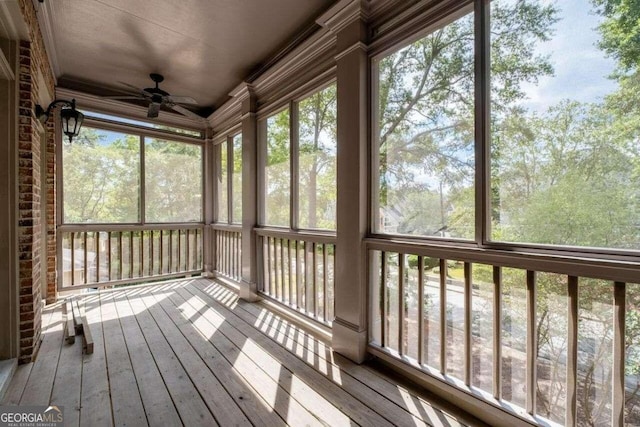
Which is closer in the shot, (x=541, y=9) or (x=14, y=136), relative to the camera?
(x=541, y=9)

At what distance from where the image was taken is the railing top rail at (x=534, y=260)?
4.15 feet

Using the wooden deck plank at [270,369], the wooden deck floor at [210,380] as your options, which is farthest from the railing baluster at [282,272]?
the wooden deck plank at [270,369]

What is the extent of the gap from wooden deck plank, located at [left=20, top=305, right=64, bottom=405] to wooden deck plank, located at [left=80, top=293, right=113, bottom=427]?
0.19 m

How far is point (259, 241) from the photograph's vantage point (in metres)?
3.85

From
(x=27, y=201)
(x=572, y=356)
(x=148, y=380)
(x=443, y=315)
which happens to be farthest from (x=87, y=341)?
(x=572, y=356)

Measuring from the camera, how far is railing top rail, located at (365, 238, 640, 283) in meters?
1.26

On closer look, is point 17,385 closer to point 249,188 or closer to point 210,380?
point 210,380

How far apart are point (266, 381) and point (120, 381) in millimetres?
994

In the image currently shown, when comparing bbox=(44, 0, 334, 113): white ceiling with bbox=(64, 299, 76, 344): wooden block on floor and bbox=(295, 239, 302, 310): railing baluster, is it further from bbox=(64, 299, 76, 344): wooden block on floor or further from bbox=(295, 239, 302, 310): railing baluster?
bbox=(64, 299, 76, 344): wooden block on floor

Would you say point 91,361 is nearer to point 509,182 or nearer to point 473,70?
point 509,182

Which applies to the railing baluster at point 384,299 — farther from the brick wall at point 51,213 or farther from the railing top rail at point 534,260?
the brick wall at point 51,213

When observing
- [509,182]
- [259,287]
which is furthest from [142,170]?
[509,182]

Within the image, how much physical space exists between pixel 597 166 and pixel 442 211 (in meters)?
0.77

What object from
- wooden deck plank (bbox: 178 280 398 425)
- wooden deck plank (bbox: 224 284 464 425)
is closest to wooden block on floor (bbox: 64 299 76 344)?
wooden deck plank (bbox: 178 280 398 425)
